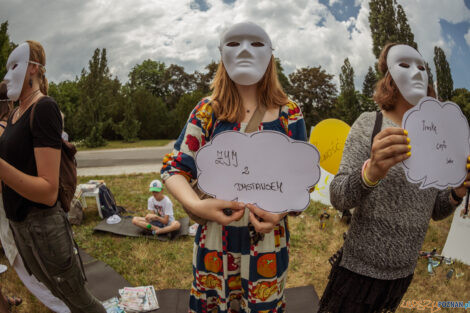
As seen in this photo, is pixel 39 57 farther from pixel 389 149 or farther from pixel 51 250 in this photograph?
pixel 389 149

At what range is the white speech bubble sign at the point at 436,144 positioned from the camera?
1143mm

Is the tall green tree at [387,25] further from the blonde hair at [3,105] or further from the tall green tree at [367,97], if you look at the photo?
the blonde hair at [3,105]

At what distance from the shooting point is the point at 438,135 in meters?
1.20

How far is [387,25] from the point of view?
1220 cm

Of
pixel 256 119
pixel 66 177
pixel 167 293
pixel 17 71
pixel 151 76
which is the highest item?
pixel 151 76

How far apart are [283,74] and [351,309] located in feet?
76.7

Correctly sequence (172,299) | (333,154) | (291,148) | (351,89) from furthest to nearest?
(351,89)
(333,154)
(172,299)
(291,148)

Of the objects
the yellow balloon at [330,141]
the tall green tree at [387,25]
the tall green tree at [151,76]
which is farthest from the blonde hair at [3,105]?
the tall green tree at [151,76]

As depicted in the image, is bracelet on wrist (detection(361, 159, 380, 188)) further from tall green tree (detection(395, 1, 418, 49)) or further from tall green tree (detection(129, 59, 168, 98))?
tall green tree (detection(129, 59, 168, 98))

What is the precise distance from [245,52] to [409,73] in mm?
761

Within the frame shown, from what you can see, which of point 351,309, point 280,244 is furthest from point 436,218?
point 280,244

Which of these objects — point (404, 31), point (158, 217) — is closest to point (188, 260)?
point (158, 217)

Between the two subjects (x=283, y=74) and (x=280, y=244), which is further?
(x=283, y=74)

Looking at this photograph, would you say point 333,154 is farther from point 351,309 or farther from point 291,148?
point 291,148
